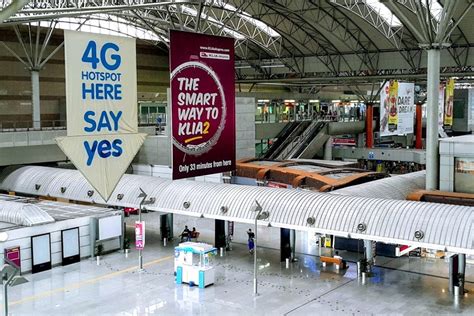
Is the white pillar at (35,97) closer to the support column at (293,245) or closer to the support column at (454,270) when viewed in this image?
the support column at (293,245)

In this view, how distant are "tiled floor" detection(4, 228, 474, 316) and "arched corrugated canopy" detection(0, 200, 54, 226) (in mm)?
2176

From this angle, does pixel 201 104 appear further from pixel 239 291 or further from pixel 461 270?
pixel 461 270

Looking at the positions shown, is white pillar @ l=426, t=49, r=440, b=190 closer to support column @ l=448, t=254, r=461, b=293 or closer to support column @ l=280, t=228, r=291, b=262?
support column @ l=448, t=254, r=461, b=293

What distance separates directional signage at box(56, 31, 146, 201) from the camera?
1367 cm

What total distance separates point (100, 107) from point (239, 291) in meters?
9.96

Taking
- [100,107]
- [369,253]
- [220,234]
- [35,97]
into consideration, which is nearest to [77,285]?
[220,234]

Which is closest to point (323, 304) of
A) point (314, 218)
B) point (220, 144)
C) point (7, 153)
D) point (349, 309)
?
point (349, 309)

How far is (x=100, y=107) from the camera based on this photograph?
1438cm

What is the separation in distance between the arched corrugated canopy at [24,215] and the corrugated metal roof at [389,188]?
12565 mm

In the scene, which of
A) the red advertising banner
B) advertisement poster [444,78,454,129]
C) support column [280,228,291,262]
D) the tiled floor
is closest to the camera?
the red advertising banner

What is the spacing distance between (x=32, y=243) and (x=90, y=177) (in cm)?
1151

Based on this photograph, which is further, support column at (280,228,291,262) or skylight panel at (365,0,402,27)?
skylight panel at (365,0,402,27)

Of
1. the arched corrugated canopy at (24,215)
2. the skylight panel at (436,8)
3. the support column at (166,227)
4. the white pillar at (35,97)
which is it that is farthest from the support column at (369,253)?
the white pillar at (35,97)

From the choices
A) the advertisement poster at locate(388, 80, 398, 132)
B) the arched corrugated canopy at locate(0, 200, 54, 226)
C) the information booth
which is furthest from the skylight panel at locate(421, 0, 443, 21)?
the arched corrugated canopy at locate(0, 200, 54, 226)
